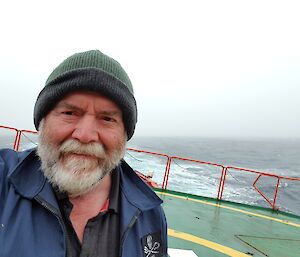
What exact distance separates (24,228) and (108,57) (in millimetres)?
→ 1027

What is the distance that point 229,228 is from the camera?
22.9 feet

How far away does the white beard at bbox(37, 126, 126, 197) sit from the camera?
1588 millimetres

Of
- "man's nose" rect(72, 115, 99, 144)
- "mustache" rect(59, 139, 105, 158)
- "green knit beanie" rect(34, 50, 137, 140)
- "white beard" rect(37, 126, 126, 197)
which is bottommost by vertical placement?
"white beard" rect(37, 126, 126, 197)

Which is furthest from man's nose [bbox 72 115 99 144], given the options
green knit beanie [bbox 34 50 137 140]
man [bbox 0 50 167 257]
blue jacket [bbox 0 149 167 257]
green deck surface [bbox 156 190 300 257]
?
green deck surface [bbox 156 190 300 257]

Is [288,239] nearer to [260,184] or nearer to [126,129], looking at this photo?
[126,129]

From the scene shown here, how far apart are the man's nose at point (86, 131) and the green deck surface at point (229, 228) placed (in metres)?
4.13

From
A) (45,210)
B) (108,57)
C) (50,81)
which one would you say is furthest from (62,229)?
(108,57)

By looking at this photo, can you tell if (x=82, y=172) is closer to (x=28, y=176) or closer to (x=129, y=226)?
(x=28, y=176)

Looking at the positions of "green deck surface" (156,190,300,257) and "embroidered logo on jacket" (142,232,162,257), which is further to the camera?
"green deck surface" (156,190,300,257)

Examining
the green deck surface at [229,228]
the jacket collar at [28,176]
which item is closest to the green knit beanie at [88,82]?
the jacket collar at [28,176]

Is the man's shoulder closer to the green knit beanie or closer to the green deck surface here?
the green knit beanie

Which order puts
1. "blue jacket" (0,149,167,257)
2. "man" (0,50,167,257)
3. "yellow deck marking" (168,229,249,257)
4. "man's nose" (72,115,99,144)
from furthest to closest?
"yellow deck marking" (168,229,249,257) < "man's nose" (72,115,99,144) < "man" (0,50,167,257) < "blue jacket" (0,149,167,257)

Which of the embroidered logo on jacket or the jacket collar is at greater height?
the jacket collar

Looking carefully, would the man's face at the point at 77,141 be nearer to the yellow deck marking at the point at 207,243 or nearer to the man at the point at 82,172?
the man at the point at 82,172
